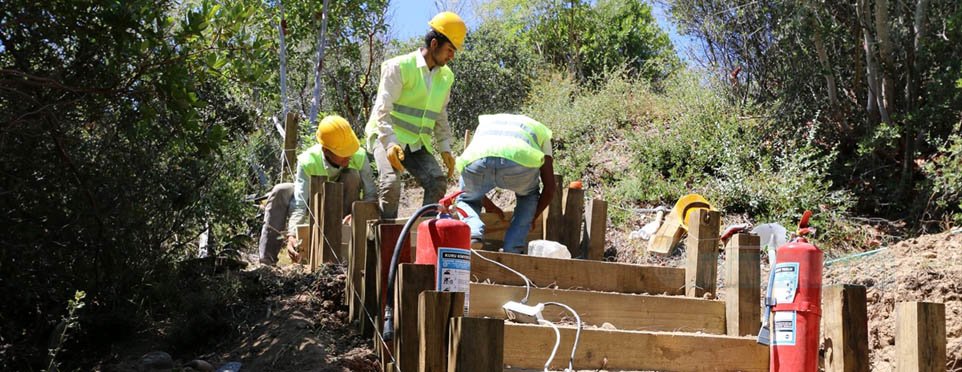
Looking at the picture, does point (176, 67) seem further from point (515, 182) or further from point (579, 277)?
point (579, 277)

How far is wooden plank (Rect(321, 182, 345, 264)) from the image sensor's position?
5977mm

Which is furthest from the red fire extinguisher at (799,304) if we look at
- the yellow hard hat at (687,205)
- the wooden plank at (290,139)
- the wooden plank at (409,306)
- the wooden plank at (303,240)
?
the wooden plank at (290,139)

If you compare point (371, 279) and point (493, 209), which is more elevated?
point (493, 209)

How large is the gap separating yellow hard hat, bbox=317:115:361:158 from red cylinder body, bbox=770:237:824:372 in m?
4.08

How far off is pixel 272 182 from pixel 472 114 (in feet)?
14.7

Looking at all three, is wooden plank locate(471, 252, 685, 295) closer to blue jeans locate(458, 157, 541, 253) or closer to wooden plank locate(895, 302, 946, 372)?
blue jeans locate(458, 157, 541, 253)

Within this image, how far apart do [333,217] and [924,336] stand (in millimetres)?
3535

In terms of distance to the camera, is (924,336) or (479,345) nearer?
(479,345)

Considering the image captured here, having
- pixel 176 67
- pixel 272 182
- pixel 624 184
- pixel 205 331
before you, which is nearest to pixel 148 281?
pixel 205 331

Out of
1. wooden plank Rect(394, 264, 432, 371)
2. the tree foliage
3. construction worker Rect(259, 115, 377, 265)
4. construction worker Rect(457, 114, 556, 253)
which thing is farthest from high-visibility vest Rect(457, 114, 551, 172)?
the tree foliage

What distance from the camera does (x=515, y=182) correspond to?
21.7 feet

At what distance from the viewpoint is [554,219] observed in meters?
7.24

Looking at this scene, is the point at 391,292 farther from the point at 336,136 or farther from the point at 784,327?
the point at 336,136

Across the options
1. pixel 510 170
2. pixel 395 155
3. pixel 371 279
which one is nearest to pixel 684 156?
pixel 510 170
